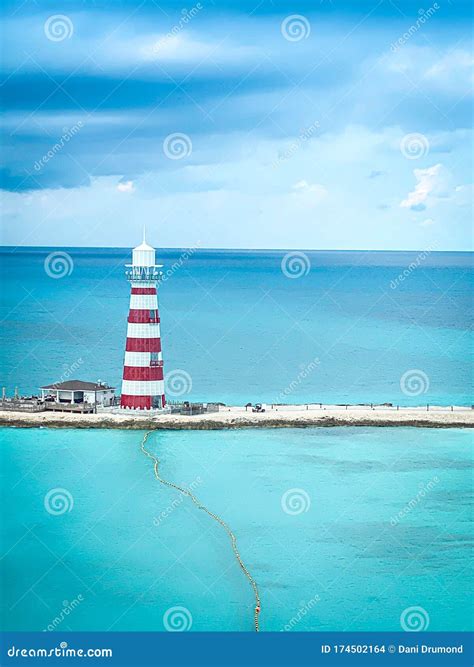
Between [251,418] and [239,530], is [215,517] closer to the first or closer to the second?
[239,530]

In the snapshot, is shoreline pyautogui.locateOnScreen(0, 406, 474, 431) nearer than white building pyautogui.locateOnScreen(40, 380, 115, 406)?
Yes

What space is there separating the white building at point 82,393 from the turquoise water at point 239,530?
290 centimetres

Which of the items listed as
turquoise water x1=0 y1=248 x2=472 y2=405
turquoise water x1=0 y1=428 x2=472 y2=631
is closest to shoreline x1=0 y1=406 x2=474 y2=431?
turquoise water x1=0 y1=428 x2=472 y2=631

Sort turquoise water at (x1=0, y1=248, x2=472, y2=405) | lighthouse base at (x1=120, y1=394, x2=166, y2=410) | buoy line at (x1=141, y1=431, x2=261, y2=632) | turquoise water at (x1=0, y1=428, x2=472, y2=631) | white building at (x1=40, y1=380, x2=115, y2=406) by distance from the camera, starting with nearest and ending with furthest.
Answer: turquoise water at (x1=0, y1=428, x2=472, y2=631) → buoy line at (x1=141, y1=431, x2=261, y2=632) → lighthouse base at (x1=120, y1=394, x2=166, y2=410) → white building at (x1=40, y1=380, x2=115, y2=406) → turquoise water at (x1=0, y1=248, x2=472, y2=405)

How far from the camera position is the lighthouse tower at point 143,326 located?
40219 mm

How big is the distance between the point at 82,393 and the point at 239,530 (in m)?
14.4

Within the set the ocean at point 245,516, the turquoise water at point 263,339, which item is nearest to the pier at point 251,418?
the ocean at point 245,516

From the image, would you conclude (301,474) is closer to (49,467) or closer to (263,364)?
(49,467)

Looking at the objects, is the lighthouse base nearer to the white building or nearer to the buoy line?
the white building

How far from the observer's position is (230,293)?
135750mm

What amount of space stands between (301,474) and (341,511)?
12.3 feet

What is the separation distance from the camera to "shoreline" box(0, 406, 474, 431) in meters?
40.8

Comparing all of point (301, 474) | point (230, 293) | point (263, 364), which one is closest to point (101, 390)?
point (301, 474)

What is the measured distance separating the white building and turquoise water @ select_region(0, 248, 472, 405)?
7867 millimetres
